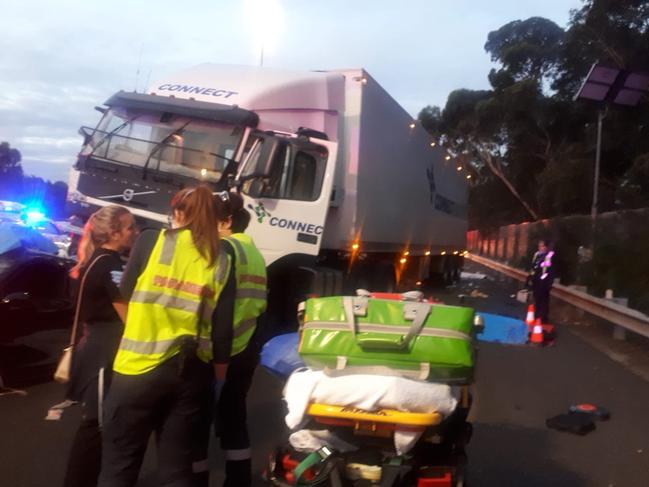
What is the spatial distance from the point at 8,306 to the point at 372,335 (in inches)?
173

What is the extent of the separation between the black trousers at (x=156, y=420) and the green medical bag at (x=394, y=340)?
2.31 ft

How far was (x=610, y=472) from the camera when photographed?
6.12 metres

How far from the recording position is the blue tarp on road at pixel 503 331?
1134 cm

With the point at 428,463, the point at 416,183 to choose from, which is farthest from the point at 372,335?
the point at 416,183

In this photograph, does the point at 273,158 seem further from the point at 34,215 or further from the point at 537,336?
the point at 537,336

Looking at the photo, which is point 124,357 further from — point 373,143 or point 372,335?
point 373,143

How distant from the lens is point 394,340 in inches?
155

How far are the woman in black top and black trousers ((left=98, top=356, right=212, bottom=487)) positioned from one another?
0.72m

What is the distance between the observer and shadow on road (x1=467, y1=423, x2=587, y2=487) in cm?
581

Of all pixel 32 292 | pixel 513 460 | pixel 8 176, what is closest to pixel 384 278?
pixel 32 292

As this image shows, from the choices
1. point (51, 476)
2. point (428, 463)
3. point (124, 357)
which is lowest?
point (51, 476)

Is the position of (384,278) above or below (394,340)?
below

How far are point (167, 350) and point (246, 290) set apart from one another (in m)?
0.55

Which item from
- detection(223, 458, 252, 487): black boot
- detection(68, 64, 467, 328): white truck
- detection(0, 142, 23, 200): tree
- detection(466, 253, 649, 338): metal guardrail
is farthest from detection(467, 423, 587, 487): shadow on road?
detection(0, 142, 23, 200): tree
